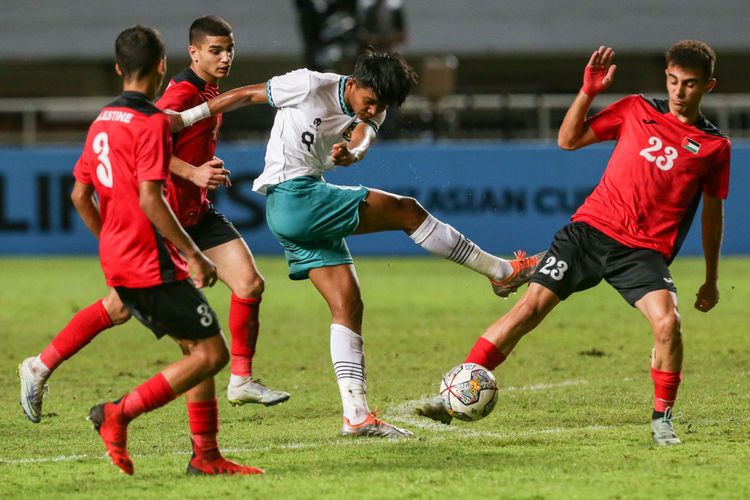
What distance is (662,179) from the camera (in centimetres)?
621

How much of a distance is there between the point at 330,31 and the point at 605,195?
1365 cm

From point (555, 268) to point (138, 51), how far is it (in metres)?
2.32

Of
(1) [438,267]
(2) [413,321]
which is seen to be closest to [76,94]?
(1) [438,267]

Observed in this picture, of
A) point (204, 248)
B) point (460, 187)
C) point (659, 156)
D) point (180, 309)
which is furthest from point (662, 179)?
point (460, 187)

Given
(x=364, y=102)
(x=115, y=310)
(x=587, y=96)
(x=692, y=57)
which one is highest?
(x=692, y=57)

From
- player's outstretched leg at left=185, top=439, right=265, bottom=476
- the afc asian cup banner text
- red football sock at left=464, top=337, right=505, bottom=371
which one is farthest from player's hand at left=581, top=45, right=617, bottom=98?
the afc asian cup banner text

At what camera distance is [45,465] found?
5848 mm

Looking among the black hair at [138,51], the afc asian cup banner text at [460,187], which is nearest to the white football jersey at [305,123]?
the black hair at [138,51]

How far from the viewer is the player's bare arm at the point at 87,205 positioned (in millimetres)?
5520

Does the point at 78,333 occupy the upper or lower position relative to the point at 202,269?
lower

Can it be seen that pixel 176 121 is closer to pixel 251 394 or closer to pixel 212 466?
pixel 251 394

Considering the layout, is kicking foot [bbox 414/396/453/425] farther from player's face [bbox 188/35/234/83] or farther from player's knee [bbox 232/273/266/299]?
player's face [bbox 188/35/234/83]

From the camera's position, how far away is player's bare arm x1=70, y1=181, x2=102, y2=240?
217 inches

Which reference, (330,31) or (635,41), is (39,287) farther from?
(635,41)
